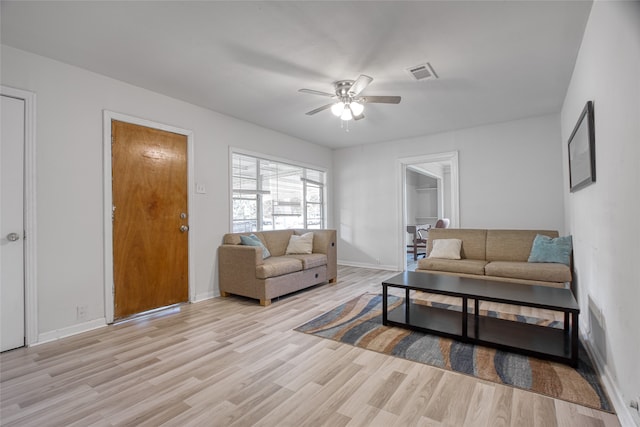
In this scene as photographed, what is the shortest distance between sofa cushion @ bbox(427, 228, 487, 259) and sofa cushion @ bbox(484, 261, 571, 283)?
0.63m

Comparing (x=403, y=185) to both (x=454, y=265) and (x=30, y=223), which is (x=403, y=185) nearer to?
(x=454, y=265)

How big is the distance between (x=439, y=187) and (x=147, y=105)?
7868 mm

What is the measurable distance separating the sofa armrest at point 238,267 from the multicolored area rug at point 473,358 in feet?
3.46

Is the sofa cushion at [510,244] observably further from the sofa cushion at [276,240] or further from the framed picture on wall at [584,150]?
the sofa cushion at [276,240]

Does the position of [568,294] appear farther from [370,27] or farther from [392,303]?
[370,27]

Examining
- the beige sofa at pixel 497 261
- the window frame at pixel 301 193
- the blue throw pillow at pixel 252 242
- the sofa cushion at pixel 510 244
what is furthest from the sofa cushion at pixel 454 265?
the window frame at pixel 301 193

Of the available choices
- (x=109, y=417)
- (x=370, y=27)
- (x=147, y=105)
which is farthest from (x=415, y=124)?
(x=109, y=417)

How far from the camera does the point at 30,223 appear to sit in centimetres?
259

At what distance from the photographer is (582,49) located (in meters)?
2.54

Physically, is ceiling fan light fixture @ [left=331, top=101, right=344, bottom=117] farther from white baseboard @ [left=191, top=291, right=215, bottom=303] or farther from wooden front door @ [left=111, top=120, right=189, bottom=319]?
white baseboard @ [left=191, top=291, right=215, bottom=303]

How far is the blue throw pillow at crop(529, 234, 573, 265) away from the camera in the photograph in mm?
3639

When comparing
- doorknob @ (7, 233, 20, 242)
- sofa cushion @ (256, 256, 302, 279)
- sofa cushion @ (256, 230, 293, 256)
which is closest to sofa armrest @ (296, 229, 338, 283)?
sofa cushion @ (256, 230, 293, 256)

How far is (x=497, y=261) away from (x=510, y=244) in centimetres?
32

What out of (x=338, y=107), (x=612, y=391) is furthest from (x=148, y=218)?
(x=612, y=391)
